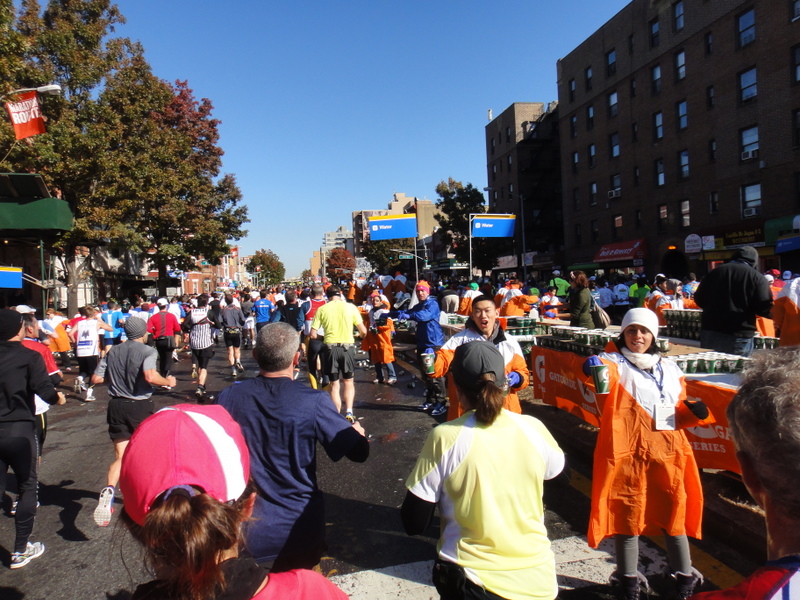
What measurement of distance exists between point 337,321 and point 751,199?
2552 cm

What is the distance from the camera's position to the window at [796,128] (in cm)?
2262

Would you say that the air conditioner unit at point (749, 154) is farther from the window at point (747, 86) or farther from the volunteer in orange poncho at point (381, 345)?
the volunteer in orange poncho at point (381, 345)

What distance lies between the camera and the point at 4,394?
3.98 m

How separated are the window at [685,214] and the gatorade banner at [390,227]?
51.2ft

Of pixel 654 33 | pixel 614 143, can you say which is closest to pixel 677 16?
pixel 654 33

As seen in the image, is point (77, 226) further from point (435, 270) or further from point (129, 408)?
point (435, 270)

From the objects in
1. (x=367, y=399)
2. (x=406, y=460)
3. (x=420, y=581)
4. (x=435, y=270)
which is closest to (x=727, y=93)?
(x=367, y=399)

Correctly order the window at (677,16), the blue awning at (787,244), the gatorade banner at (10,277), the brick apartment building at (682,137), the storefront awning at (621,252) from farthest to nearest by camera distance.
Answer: the storefront awning at (621,252), the window at (677,16), the brick apartment building at (682,137), the blue awning at (787,244), the gatorade banner at (10,277)

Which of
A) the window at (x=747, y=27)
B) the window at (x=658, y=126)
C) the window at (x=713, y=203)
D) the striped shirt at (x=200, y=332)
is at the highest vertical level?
the window at (x=747, y=27)

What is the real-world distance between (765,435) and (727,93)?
30869 millimetres

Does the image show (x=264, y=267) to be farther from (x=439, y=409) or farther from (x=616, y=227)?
(x=439, y=409)

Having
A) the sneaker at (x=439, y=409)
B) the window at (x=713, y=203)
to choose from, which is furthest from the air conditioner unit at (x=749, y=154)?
the sneaker at (x=439, y=409)

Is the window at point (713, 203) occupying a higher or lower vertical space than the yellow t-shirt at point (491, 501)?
higher

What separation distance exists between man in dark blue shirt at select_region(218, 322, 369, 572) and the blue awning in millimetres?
24334
